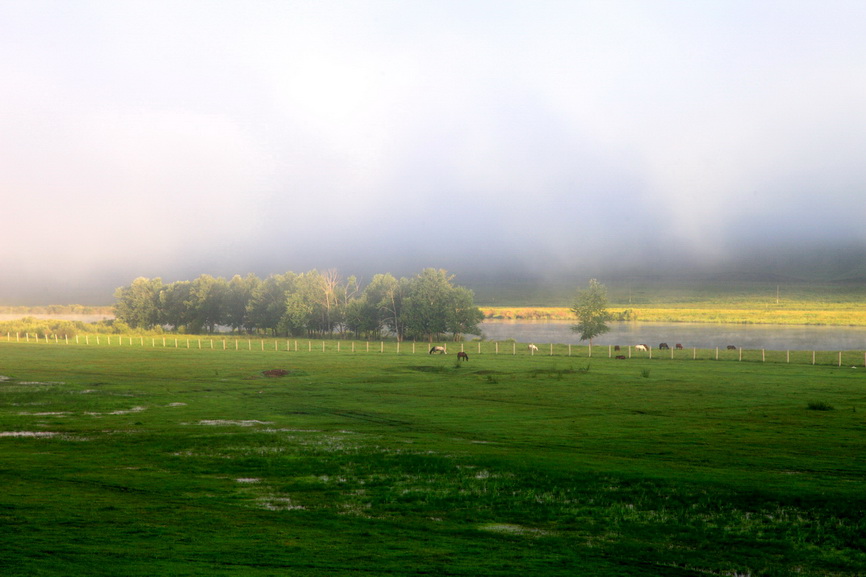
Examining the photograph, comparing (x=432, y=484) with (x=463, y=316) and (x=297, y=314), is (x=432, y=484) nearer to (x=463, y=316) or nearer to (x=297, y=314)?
(x=463, y=316)

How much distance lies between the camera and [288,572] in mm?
11227

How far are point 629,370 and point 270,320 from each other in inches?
3581

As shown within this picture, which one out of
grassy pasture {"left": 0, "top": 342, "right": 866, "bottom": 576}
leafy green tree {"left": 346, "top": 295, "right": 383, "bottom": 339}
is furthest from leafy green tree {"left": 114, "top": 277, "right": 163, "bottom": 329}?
grassy pasture {"left": 0, "top": 342, "right": 866, "bottom": 576}

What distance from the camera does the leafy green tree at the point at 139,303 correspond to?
6058 inches

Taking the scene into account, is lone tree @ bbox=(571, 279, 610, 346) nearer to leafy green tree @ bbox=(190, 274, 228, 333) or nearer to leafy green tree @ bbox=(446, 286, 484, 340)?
leafy green tree @ bbox=(446, 286, 484, 340)

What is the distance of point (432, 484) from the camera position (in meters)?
18.4

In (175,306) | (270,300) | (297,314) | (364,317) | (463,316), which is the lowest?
(364,317)

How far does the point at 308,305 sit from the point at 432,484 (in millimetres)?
114146

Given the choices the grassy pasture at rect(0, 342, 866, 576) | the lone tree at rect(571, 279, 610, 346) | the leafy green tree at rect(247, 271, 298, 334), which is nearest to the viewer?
the grassy pasture at rect(0, 342, 866, 576)

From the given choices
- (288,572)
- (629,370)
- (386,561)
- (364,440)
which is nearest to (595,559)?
(386,561)

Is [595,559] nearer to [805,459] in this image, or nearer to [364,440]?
[805,459]

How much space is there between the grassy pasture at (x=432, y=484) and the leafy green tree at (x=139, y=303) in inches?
4675

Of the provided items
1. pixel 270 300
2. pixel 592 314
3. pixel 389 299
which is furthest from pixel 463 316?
pixel 270 300

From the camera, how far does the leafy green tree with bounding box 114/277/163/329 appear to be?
505 feet
